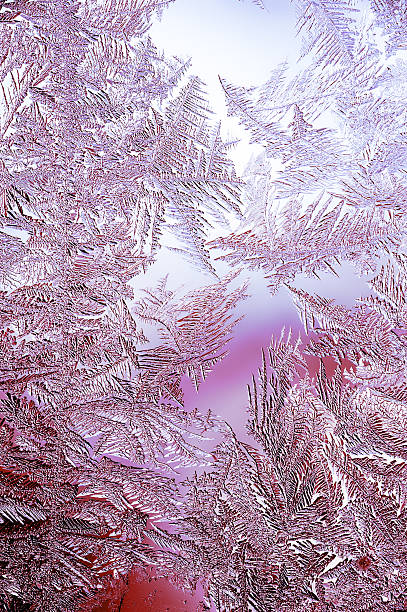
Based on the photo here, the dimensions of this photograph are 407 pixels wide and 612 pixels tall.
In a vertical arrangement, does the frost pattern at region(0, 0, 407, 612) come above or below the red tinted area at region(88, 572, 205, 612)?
above

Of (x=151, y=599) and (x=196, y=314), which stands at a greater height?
(x=196, y=314)

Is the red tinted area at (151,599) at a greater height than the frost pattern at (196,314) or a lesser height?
lesser

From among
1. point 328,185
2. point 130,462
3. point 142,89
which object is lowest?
point 130,462

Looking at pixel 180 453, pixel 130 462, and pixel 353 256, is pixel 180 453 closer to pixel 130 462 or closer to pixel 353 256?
pixel 130 462

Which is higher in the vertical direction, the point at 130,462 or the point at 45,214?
the point at 45,214

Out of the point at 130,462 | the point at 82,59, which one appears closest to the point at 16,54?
the point at 82,59

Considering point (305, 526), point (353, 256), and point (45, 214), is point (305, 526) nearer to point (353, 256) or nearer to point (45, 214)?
point (353, 256)

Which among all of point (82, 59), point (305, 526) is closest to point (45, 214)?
point (82, 59)
